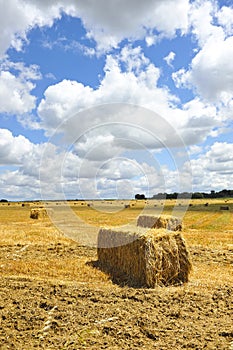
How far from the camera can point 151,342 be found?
5566mm

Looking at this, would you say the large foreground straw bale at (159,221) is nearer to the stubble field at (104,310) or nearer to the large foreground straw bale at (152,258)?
the stubble field at (104,310)

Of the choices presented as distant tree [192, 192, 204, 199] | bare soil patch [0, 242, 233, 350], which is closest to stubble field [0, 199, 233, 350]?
bare soil patch [0, 242, 233, 350]

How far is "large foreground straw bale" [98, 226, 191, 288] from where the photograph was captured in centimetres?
900

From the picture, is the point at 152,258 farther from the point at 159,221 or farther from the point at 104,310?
the point at 159,221

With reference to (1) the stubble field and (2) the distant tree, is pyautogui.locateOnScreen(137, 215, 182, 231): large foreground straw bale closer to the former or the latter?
(1) the stubble field

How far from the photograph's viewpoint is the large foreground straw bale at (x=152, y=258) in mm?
9000

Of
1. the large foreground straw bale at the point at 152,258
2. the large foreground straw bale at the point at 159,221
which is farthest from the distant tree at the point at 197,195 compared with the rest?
the large foreground straw bale at the point at 152,258

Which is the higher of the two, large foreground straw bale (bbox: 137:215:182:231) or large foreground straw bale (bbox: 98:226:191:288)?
large foreground straw bale (bbox: 137:215:182:231)

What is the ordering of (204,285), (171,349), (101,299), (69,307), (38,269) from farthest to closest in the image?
(38,269), (204,285), (101,299), (69,307), (171,349)

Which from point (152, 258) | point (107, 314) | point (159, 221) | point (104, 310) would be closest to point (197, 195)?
point (159, 221)

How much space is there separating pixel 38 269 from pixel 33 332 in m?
4.82

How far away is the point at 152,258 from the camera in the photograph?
9.05 m

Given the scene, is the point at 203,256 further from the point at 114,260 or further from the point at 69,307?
the point at 69,307

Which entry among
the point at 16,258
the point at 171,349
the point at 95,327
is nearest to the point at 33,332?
the point at 95,327
